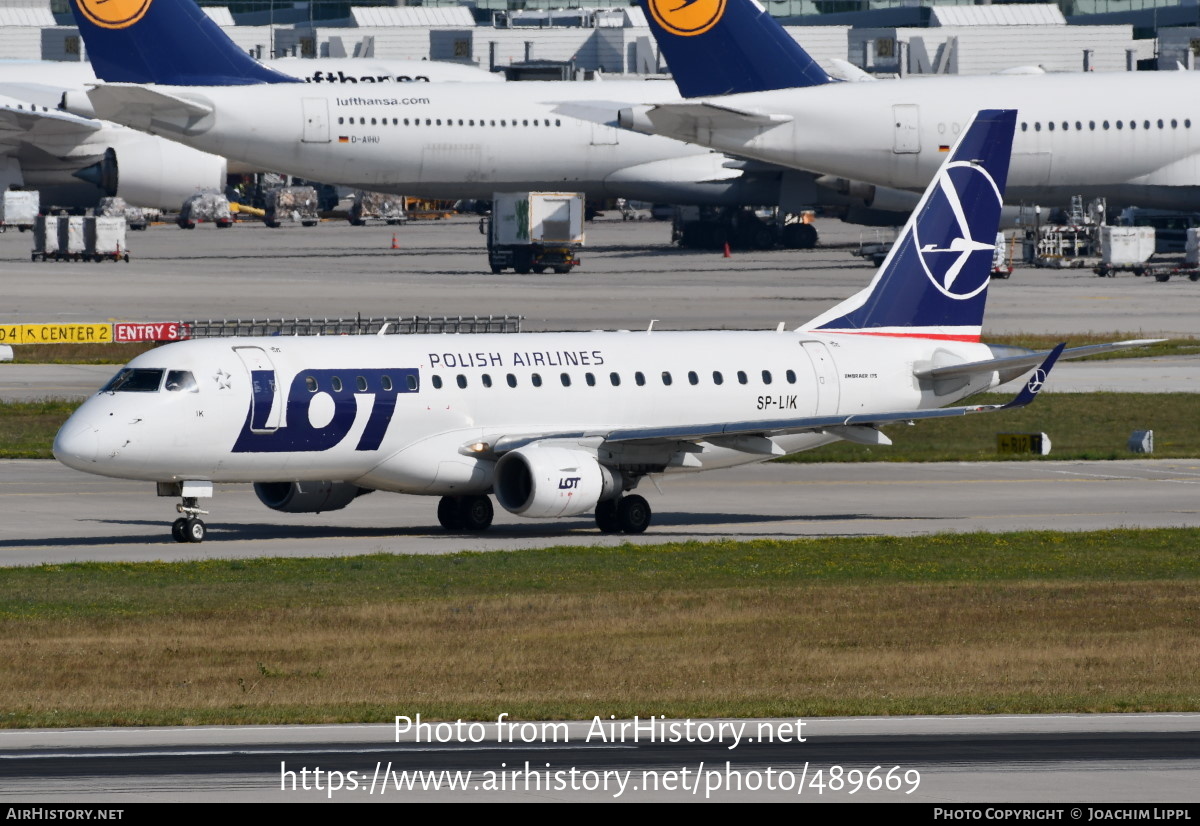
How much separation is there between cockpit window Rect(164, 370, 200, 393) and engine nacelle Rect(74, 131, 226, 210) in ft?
207

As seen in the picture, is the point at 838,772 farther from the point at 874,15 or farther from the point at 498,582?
the point at 874,15

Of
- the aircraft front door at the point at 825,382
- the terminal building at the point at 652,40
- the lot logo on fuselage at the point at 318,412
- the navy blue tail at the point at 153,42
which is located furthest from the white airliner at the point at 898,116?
the terminal building at the point at 652,40

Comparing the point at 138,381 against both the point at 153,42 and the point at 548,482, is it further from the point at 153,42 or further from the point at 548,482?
the point at 153,42

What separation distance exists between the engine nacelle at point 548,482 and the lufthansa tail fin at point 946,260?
23.6ft

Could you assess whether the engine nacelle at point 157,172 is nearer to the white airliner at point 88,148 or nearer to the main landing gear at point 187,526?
the white airliner at point 88,148

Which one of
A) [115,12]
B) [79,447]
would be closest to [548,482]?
[79,447]

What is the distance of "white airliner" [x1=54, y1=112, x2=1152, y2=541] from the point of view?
3381 cm

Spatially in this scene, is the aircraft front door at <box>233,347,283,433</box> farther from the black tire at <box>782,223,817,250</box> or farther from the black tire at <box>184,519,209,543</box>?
the black tire at <box>782,223,817,250</box>

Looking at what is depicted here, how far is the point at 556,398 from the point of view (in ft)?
121

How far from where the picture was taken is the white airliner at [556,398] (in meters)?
33.8

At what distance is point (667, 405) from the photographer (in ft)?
124

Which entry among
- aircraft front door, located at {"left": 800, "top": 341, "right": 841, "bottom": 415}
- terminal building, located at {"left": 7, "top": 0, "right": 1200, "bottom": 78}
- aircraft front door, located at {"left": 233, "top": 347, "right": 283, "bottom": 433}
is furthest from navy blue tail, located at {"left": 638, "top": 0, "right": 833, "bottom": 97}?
terminal building, located at {"left": 7, "top": 0, "right": 1200, "bottom": 78}

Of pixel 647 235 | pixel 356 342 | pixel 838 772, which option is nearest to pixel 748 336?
pixel 356 342

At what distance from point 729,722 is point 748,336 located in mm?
21232
